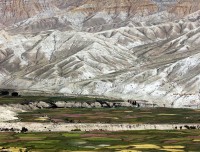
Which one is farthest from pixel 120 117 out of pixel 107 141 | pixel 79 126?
pixel 107 141

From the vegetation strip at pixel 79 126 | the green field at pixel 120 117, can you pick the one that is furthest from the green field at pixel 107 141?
the green field at pixel 120 117

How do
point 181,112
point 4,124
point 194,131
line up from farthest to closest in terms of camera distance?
point 181,112
point 4,124
point 194,131

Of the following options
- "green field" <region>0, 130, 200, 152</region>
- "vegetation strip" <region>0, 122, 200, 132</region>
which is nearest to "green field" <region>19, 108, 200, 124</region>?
"vegetation strip" <region>0, 122, 200, 132</region>

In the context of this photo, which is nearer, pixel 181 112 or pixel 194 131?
pixel 194 131

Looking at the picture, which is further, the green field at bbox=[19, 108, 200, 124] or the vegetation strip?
the green field at bbox=[19, 108, 200, 124]

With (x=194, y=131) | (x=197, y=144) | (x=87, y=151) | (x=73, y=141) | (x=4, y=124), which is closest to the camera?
(x=87, y=151)

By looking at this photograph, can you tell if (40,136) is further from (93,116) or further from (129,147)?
(93,116)

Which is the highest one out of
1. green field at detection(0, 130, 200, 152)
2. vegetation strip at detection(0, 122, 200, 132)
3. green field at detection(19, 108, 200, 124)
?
A: green field at detection(19, 108, 200, 124)

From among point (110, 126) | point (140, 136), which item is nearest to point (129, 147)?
point (140, 136)

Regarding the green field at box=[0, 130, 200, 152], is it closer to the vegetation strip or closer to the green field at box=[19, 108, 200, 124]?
the vegetation strip
